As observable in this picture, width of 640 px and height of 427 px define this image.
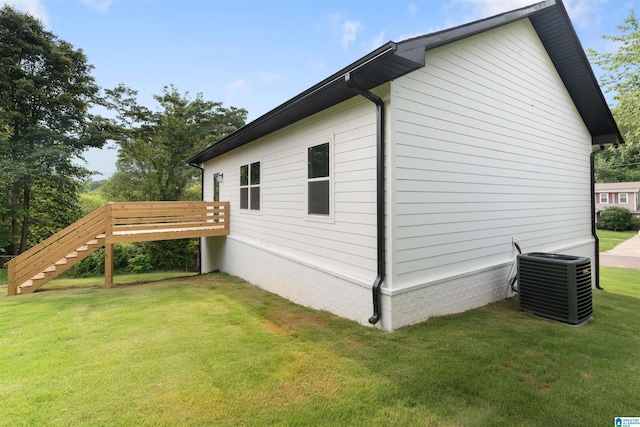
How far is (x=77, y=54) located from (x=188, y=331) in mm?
15940

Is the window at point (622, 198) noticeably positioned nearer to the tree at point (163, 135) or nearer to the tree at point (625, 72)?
the tree at point (625, 72)

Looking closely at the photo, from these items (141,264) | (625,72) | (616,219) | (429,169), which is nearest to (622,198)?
(616,219)

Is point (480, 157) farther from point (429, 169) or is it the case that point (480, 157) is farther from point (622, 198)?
point (622, 198)

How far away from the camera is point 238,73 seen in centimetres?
2042

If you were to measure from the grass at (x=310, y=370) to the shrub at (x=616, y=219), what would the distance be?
26.0 m

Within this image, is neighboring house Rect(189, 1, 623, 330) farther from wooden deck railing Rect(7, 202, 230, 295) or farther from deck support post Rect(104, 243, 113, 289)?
deck support post Rect(104, 243, 113, 289)

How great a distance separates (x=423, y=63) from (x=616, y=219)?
96.7ft

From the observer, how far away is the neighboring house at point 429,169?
357 centimetres

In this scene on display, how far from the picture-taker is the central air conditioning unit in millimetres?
3906

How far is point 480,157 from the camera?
4578mm

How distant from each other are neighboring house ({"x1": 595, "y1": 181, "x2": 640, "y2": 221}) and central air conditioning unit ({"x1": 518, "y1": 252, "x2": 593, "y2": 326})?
31.4 m

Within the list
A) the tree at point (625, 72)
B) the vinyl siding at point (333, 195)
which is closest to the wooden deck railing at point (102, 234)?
the vinyl siding at point (333, 195)

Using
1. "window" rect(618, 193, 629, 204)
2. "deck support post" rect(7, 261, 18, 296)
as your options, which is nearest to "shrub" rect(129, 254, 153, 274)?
"deck support post" rect(7, 261, 18, 296)

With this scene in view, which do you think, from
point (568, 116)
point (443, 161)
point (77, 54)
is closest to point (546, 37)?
point (568, 116)
